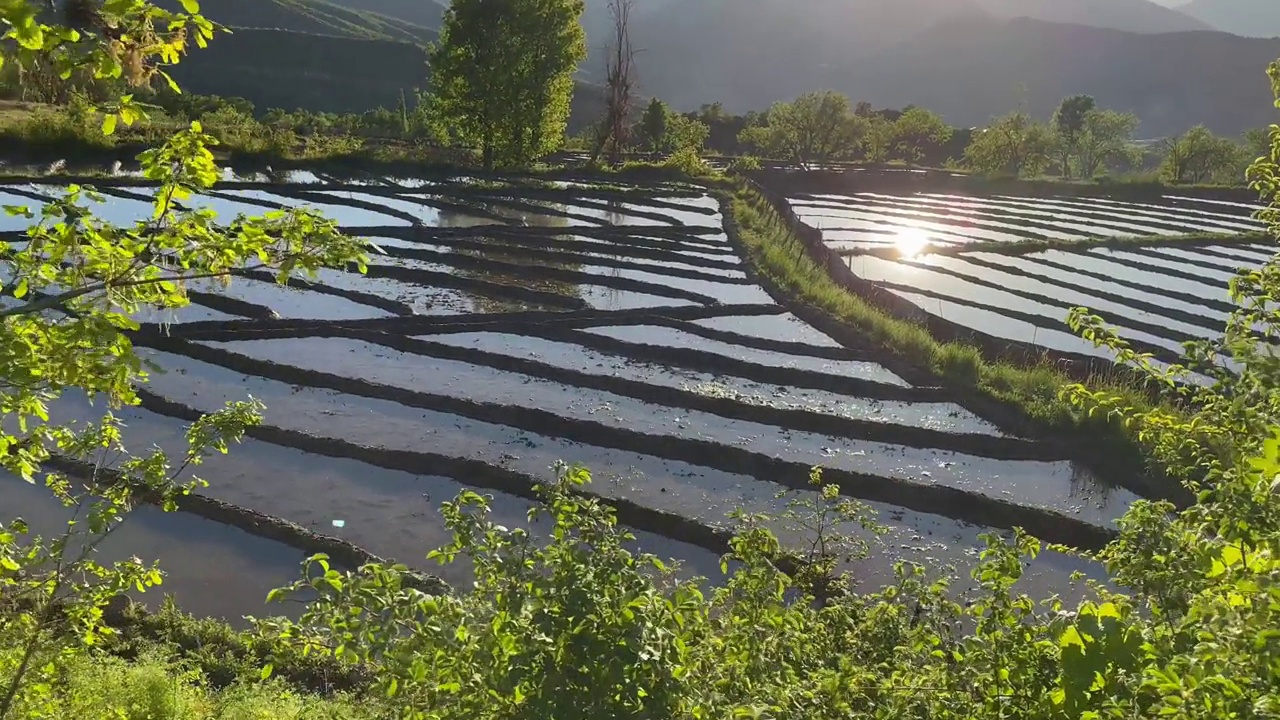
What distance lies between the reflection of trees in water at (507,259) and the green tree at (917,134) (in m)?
45.5

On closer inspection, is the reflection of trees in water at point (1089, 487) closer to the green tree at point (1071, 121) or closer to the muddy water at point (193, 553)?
the muddy water at point (193, 553)

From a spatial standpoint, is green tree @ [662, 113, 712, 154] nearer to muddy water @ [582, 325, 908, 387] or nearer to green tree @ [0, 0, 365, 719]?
muddy water @ [582, 325, 908, 387]

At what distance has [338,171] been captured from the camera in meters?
33.2

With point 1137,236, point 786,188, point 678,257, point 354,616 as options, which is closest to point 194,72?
point 786,188

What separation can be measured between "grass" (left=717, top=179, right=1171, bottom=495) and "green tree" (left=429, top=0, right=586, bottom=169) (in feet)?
59.7

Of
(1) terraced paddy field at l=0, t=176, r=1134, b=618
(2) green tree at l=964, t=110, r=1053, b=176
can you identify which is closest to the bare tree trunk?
(1) terraced paddy field at l=0, t=176, r=1134, b=618

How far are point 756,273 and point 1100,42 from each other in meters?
221

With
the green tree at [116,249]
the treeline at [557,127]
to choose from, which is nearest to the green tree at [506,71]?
the treeline at [557,127]

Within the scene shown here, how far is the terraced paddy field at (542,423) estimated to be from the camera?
9.05 m

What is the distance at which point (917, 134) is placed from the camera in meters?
65.8

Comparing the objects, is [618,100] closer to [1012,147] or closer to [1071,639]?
[1012,147]

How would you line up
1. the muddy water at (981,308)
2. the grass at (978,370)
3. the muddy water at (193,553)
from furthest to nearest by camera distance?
the muddy water at (981,308) → the grass at (978,370) → the muddy water at (193,553)

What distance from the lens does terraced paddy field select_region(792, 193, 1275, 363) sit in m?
17.9

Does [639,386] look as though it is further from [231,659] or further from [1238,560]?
[1238,560]
